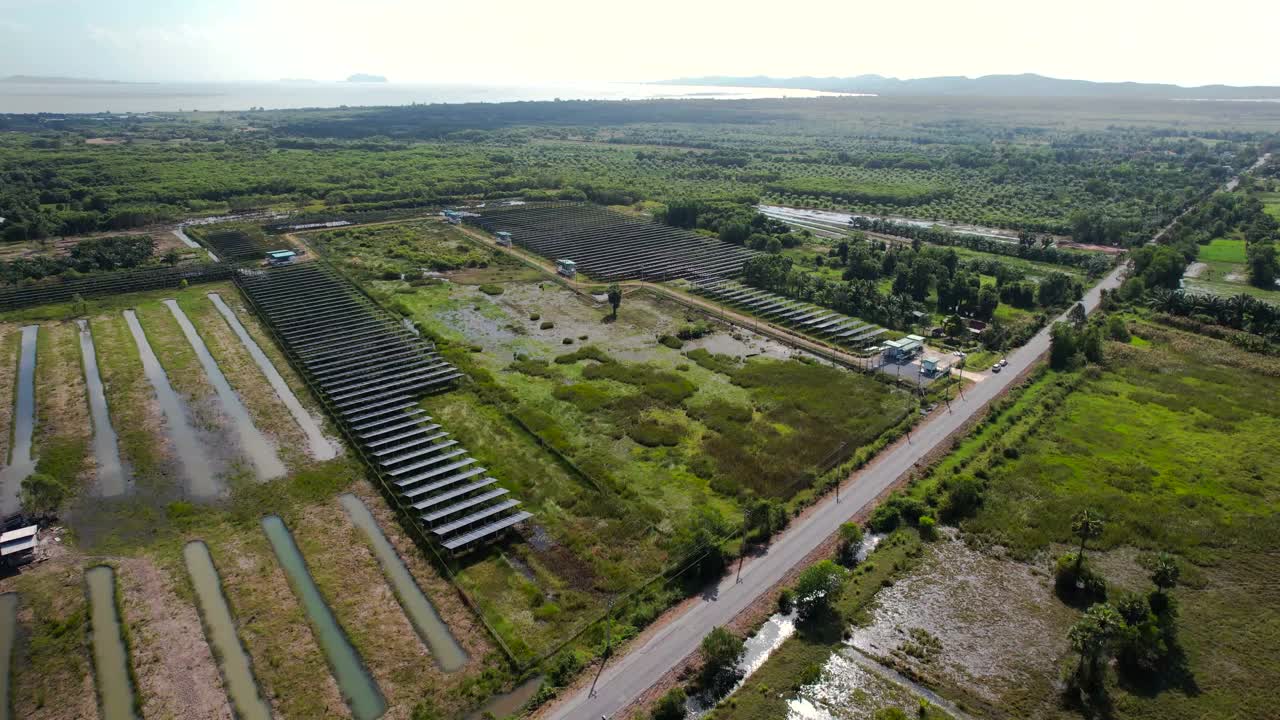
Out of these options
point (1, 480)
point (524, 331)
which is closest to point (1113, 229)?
point (524, 331)

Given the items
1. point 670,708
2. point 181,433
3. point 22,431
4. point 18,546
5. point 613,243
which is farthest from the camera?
point 613,243

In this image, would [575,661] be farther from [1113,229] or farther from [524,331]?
[1113,229]

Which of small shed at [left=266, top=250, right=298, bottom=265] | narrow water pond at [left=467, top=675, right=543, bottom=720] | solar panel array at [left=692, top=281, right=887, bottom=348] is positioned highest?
small shed at [left=266, top=250, right=298, bottom=265]

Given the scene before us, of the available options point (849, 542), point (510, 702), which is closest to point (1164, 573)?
point (849, 542)

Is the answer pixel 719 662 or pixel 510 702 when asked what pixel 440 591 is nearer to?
pixel 510 702

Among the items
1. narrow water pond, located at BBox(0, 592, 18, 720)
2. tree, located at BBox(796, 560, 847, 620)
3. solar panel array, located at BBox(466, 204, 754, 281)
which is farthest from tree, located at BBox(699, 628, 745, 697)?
solar panel array, located at BBox(466, 204, 754, 281)

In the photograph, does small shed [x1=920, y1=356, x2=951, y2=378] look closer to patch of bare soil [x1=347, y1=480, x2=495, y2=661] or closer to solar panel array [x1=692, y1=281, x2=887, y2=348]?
solar panel array [x1=692, y1=281, x2=887, y2=348]
